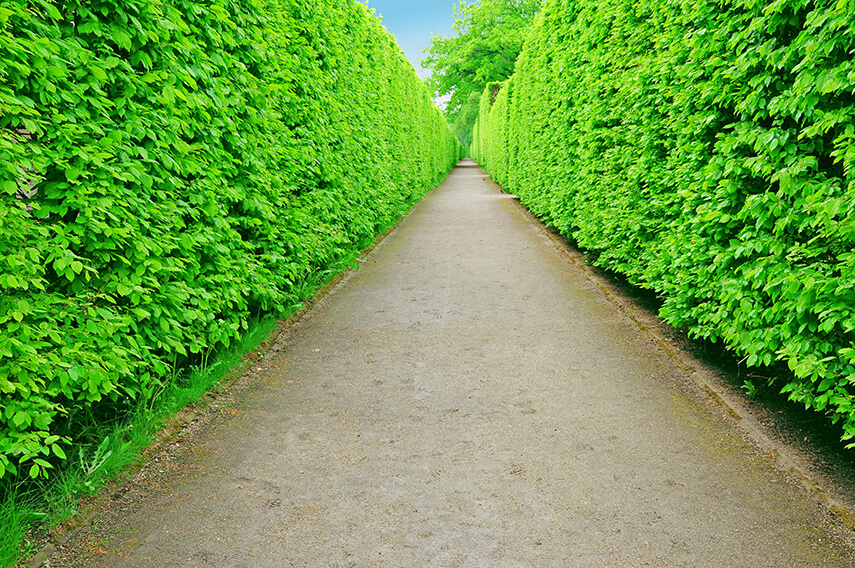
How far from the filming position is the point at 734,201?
3.71 metres

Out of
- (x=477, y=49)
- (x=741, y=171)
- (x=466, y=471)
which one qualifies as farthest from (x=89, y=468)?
(x=477, y=49)

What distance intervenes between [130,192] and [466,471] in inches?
106

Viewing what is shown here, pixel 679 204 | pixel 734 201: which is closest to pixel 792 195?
pixel 734 201

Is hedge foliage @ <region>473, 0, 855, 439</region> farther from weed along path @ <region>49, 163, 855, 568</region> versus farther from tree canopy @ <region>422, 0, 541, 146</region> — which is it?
tree canopy @ <region>422, 0, 541, 146</region>

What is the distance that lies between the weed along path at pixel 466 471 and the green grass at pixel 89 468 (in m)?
0.15

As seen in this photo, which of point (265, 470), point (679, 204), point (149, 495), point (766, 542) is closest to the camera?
point (766, 542)

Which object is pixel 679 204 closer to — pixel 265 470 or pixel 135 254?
pixel 265 470

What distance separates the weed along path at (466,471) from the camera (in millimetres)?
2510

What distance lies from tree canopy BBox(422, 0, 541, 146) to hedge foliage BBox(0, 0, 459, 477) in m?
45.9

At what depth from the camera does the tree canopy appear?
4716 cm

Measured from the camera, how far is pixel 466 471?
3146mm

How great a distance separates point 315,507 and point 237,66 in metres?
3.70

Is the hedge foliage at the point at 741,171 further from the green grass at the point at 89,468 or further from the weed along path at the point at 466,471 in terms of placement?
the green grass at the point at 89,468

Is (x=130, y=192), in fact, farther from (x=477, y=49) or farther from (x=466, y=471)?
(x=477, y=49)
